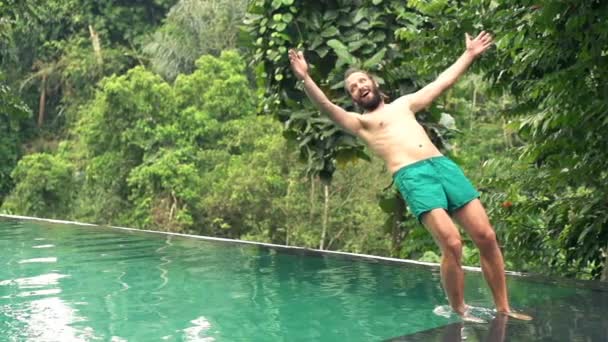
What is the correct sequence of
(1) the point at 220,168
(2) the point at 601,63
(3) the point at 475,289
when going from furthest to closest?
(1) the point at 220,168 < (3) the point at 475,289 < (2) the point at 601,63

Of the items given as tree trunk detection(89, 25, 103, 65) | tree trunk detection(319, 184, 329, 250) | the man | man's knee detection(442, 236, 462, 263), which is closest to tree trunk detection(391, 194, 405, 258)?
the man

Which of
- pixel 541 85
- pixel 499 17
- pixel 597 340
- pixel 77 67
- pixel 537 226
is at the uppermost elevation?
pixel 77 67

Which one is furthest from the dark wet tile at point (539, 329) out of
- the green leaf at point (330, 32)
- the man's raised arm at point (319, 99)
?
the green leaf at point (330, 32)

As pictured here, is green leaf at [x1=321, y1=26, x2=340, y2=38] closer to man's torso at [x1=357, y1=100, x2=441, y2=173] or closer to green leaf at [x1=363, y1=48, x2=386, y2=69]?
green leaf at [x1=363, y1=48, x2=386, y2=69]

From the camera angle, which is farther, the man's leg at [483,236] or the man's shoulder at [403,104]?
the man's shoulder at [403,104]

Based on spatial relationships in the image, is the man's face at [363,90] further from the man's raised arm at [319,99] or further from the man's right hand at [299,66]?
the man's right hand at [299,66]

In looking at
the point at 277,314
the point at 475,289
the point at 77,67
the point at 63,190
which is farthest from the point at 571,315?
the point at 77,67

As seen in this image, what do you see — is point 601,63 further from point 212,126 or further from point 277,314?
point 212,126

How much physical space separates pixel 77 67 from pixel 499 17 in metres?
19.5

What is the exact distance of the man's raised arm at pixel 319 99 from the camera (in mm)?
4301

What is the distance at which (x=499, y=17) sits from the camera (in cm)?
466

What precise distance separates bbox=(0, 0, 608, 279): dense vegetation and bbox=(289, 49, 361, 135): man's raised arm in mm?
772

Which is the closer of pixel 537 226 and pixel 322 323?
pixel 322 323

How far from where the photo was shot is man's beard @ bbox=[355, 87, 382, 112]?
14.4 feet
